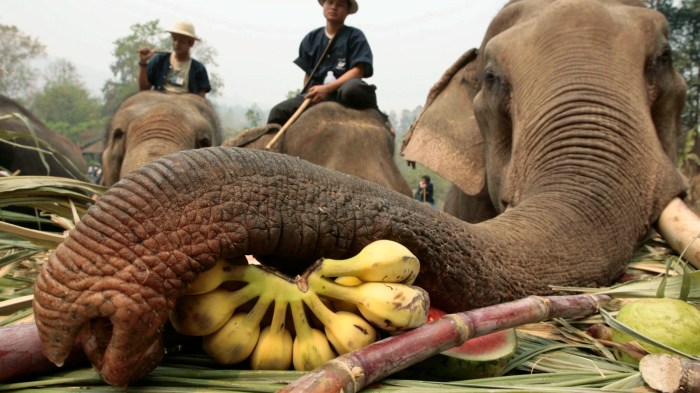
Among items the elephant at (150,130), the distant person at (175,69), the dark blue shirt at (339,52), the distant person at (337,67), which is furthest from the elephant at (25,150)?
the dark blue shirt at (339,52)

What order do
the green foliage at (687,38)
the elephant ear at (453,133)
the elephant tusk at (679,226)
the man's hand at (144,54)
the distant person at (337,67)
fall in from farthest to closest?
the green foliage at (687,38)
the man's hand at (144,54)
the distant person at (337,67)
the elephant ear at (453,133)
the elephant tusk at (679,226)

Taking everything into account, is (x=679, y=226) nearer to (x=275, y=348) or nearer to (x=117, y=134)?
(x=275, y=348)

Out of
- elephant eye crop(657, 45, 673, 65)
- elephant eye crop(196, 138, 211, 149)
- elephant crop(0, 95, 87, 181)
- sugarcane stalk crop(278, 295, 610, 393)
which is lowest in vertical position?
elephant crop(0, 95, 87, 181)

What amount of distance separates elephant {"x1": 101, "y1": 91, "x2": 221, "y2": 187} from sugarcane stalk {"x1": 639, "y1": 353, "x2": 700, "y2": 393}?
14.0ft

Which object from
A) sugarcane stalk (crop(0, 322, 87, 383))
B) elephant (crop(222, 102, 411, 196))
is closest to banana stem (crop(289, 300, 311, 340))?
sugarcane stalk (crop(0, 322, 87, 383))

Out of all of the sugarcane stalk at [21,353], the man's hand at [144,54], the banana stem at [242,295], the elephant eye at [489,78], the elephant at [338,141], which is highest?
the elephant eye at [489,78]

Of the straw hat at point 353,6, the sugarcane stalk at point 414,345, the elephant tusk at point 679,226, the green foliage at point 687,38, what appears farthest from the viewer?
the green foliage at point 687,38

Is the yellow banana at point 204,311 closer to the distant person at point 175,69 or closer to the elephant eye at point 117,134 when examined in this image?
the elephant eye at point 117,134

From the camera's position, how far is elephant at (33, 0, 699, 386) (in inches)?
44.7

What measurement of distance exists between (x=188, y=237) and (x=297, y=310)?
0.94 ft

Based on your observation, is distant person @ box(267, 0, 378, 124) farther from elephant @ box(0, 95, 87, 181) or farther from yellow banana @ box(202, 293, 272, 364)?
yellow banana @ box(202, 293, 272, 364)

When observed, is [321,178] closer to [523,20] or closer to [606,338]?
[606,338]

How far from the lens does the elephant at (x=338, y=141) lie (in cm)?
475

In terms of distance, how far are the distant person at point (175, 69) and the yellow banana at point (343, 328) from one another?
576cm
